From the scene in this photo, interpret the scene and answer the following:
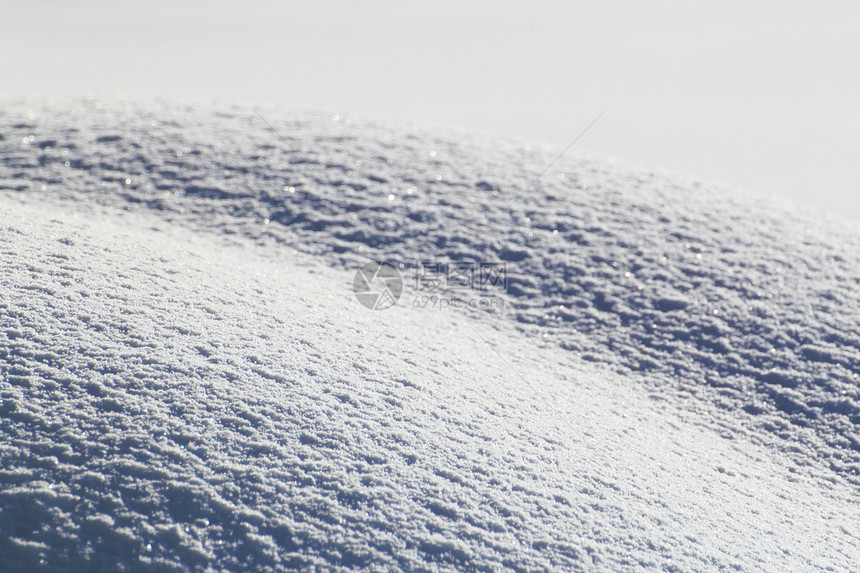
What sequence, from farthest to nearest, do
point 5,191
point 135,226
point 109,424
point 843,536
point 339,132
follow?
point 339,132 < point 5,191 < point 135,226 < point 843,536 < point 109,424

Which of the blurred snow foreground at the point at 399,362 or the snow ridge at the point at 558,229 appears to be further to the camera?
the snow ridge at the point at 558,229

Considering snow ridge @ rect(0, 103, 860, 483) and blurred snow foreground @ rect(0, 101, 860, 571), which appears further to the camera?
snow ridge @ rect(0, 103, 860, 483)

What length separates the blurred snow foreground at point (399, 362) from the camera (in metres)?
0.83

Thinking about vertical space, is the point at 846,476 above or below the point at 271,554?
above

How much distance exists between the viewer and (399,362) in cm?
123

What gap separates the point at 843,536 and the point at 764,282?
857 millimetres

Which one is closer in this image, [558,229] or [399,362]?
[399,362]

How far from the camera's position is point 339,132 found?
2492 mm

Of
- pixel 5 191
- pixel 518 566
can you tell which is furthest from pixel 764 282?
pixel 5 191

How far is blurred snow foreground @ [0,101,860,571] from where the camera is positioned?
2.72ft

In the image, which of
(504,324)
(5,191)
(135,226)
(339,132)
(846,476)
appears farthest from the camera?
(339,132)

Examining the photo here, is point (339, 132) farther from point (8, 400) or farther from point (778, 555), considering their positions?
point (778, 555)

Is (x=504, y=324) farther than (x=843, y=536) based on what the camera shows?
Yes

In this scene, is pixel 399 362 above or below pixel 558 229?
below
